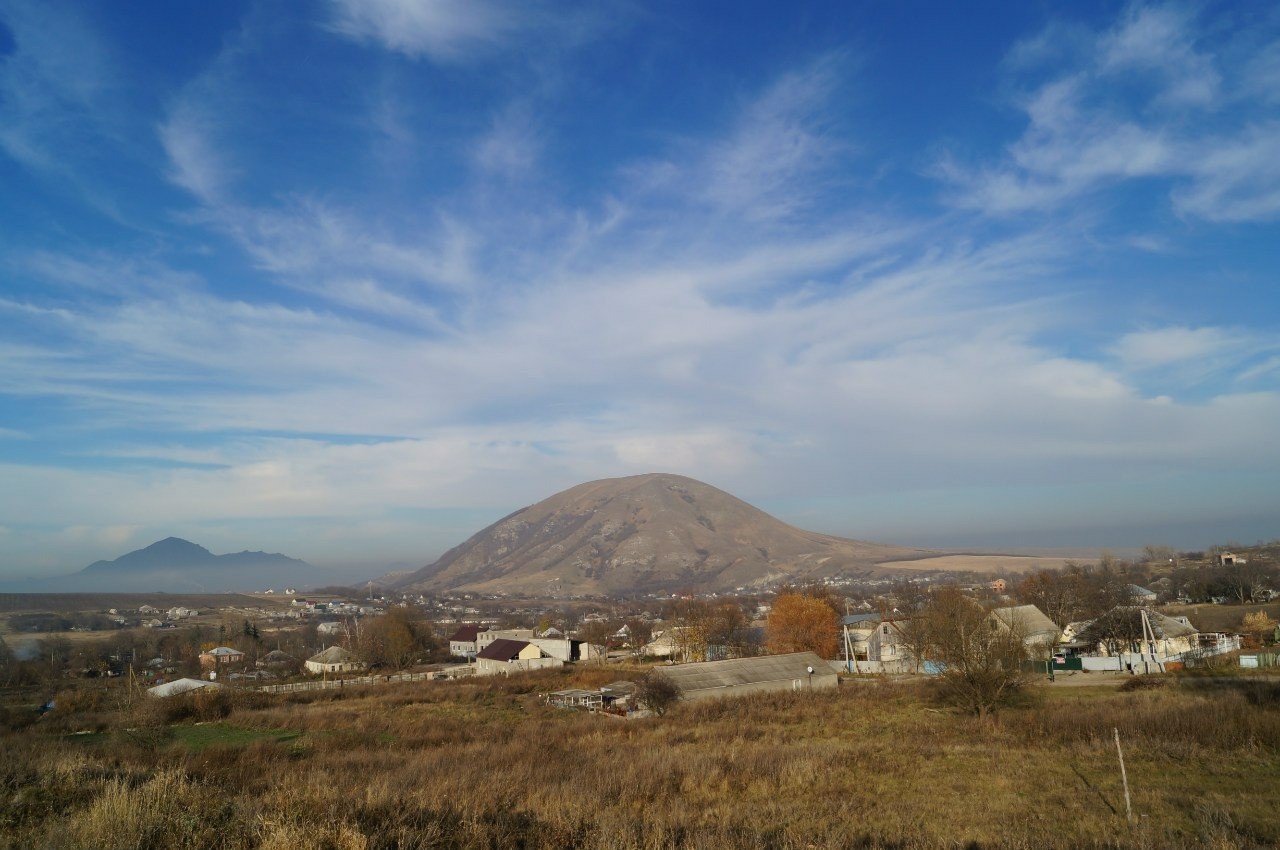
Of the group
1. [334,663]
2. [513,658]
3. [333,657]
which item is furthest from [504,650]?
[333,657]

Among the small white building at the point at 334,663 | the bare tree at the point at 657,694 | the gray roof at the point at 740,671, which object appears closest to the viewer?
the bare tree at the point at 657,694

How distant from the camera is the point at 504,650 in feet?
227

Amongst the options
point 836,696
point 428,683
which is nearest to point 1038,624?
point 836,696

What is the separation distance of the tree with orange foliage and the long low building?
14.2 m

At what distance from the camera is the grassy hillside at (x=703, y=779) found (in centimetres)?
880

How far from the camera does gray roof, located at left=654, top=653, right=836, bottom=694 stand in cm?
3719

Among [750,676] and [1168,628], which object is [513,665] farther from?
[1168,628]

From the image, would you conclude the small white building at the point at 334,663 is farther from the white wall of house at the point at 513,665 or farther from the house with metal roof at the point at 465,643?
the house with metal roof at the point at 465,643

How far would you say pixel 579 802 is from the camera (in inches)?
496

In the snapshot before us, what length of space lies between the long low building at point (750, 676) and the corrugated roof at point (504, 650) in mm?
32702

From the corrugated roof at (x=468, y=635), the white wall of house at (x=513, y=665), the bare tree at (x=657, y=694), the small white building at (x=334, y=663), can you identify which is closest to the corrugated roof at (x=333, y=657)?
the small white building at (x=334, y=663)

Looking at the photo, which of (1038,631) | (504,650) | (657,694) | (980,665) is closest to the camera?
(980,665)

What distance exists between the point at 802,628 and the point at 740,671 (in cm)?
2122

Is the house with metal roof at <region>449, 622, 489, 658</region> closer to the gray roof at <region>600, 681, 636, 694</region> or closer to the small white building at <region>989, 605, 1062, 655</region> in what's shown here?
the gray roof at <region>600, 681, 636, 694</region>
